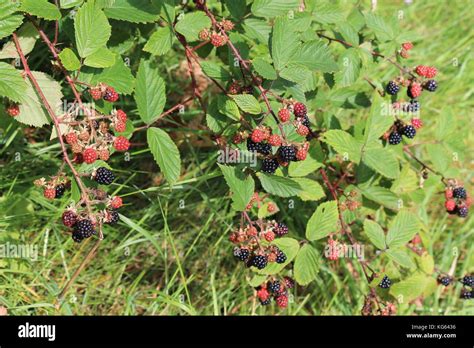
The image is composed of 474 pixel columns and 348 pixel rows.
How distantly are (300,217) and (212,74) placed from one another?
4.54 feet

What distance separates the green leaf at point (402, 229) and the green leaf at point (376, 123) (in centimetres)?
46

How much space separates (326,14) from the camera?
286cm

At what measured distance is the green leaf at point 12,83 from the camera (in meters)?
2.19

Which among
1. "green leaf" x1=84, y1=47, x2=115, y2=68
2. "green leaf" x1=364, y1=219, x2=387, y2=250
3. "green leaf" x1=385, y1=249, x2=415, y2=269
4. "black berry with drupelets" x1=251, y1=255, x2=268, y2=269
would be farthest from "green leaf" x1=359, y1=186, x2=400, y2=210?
"green leaf" x1=84, y1=47, x2=115, y2=68

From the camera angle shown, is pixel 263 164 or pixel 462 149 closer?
pixel 263 164

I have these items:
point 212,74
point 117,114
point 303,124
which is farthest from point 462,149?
point 117,114

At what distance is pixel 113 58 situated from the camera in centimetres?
237

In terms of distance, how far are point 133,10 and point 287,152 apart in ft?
3.06

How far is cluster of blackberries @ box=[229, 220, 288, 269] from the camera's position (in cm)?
246

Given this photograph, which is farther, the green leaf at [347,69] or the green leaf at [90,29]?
the green leaf at [347,69]

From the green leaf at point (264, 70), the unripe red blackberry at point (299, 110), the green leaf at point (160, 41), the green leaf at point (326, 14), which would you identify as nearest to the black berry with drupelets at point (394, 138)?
the green leaf at point (326, 14)

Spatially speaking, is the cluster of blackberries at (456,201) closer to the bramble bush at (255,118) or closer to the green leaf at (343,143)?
the bramble bush at (255,118)
